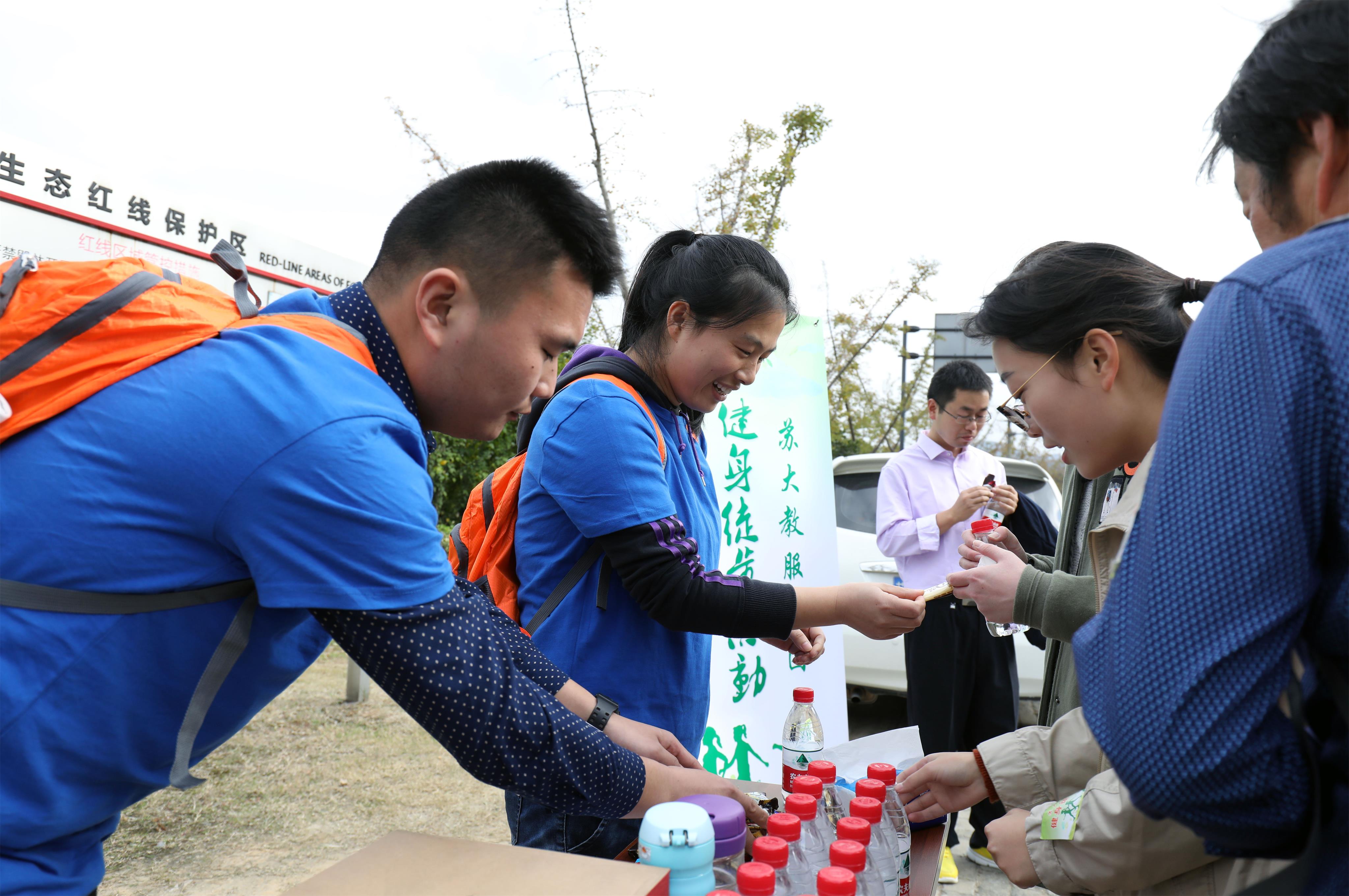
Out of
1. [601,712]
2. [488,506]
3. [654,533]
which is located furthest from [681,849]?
[488,506]

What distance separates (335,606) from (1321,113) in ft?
3.55

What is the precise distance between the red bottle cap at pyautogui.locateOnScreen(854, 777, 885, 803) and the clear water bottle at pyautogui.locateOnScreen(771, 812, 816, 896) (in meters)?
0.14

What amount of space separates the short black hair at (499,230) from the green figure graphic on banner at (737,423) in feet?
8.74

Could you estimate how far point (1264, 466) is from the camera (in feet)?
1.94

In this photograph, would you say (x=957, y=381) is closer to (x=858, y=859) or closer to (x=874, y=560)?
(x=874, y=560)

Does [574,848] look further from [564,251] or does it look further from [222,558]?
[564,251]

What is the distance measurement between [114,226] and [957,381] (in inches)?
182

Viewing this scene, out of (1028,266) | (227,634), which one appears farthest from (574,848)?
(1028,266)

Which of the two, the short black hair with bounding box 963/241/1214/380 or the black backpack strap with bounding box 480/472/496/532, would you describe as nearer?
the short black hair with bounding box 963/241/1214/380

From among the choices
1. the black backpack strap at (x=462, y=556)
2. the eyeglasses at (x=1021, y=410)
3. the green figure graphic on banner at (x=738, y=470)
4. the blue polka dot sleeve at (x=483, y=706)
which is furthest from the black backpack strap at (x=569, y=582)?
the green figure graphic on banner at (x=738, y=470)

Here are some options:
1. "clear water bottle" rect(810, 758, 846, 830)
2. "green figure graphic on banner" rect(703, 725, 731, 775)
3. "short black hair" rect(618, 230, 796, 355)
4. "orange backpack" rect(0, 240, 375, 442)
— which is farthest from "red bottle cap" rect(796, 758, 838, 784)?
"green figure graphic on banner" rect(703, 725, 731, 775)

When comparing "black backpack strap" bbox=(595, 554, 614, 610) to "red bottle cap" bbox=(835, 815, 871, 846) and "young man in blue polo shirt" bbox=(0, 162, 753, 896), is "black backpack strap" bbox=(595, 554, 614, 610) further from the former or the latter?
"red bottle cap" bbox=(835, 815, 871, 846)

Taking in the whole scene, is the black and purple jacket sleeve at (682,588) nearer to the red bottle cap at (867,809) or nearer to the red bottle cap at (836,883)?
the red bottle cap at (867,809)

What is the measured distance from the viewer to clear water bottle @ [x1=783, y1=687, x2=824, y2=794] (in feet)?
5.24
